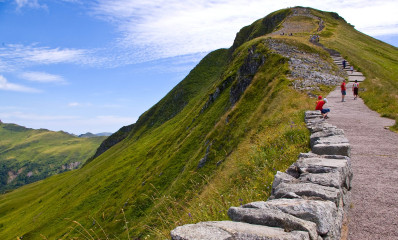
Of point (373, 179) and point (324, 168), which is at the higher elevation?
point (324, 168)

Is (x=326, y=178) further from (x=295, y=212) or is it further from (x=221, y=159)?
(x=221, y=159)

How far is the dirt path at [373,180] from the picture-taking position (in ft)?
20.8

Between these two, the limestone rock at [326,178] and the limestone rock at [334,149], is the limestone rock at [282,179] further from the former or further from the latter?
the limestone rock at [334,149]

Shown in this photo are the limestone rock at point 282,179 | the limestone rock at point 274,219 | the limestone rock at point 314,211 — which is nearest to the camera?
the limestone rock at point 274,219

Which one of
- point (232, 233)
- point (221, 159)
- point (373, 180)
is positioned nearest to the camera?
point (232, 233)

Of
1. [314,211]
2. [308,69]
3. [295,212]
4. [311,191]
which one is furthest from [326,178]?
[308,69]

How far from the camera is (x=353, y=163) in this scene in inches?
424

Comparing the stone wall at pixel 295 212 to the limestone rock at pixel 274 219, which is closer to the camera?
the stone wall at pixel 295 212

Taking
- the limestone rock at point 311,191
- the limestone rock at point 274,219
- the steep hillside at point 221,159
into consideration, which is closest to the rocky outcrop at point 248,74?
the steep hillside at point 221,159

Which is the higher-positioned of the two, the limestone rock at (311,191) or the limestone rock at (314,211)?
the limestone rock at (311,191)

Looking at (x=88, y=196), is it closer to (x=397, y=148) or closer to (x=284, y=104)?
(x=284, y=104)

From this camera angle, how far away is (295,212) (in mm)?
5164

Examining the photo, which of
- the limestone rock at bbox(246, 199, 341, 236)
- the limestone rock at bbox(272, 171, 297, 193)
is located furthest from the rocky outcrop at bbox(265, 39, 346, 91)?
the limestone rock at bbox(246, 199, 341, 236)

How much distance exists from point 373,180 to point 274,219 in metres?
6.26
